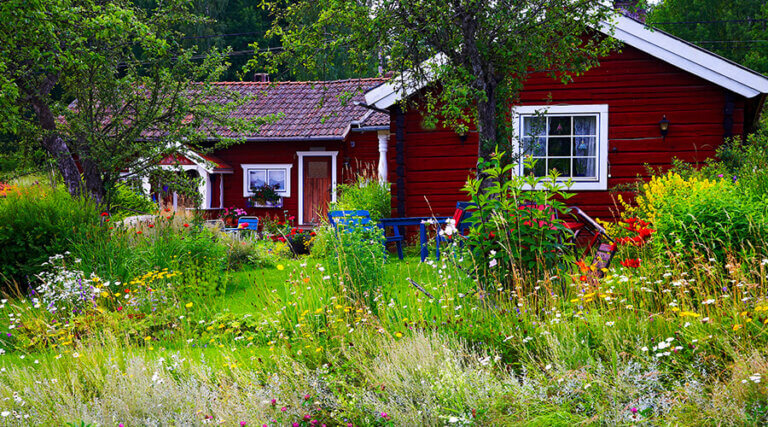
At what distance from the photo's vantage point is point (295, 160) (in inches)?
711

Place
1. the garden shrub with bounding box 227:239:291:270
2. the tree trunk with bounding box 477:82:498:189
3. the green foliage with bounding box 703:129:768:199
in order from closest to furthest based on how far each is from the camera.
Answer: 1. the tree trunk with bounding box 477:82:498:189
2. the green foliage with bounding box 703:129:768:199
3. the garden shrub with bounding box 227:239:291:270

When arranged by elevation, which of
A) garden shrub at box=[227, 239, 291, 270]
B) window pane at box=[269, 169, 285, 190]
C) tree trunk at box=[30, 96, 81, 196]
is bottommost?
garden shrub at box=[227, 239, 291, 270]

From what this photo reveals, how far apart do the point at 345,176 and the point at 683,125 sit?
9.33 meters

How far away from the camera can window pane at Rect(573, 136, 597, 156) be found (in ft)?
35.5

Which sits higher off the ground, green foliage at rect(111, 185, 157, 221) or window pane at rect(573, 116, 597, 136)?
window pane at rect(573, 116, 597, 136)

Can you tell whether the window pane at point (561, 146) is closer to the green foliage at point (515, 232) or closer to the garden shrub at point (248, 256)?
the garden shrub at point (248, 256)

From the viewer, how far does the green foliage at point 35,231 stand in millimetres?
7426

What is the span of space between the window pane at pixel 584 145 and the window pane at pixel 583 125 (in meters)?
0.10

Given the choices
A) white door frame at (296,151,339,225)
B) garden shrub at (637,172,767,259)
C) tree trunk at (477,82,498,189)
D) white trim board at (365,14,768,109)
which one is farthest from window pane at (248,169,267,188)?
garden shrub at (637,172,767,259)

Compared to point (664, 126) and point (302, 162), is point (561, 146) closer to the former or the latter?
point (664, 126)

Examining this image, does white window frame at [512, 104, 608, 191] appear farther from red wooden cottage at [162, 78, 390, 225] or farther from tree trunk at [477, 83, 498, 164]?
red wooden cottage at [162, 78, 390, 225]

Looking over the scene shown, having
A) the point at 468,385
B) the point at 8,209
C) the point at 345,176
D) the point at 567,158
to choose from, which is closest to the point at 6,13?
the point at 8,209

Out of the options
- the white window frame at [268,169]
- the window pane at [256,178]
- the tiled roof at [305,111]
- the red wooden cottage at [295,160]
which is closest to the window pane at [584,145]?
the tiled roof at [305,111]

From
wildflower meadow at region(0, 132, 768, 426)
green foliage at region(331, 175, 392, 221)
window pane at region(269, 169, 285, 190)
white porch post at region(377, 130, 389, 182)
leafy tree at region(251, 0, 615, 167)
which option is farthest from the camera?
window pane at region(269, 169, 285, 190)
